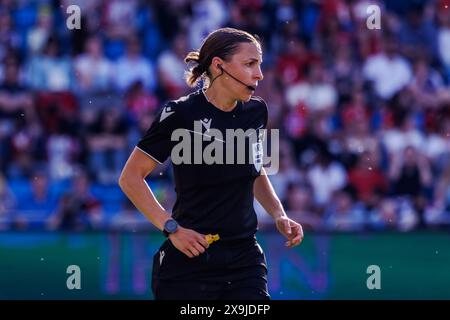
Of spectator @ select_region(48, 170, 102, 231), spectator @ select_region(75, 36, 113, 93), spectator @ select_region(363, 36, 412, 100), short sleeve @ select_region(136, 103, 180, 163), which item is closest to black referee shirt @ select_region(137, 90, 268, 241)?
short sleeve @ select_region(136, 103, 180, 163)

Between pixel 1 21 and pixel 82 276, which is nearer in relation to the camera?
pixel 82 276

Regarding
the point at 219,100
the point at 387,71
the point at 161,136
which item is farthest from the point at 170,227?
the point at 387,71

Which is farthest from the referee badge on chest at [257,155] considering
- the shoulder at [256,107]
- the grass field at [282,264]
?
the grass field at [282,264]

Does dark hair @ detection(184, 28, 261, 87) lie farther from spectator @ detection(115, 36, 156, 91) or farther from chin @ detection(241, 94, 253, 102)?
spectator @ detection(115, 36, 156, 91)

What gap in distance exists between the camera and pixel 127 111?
539 inches

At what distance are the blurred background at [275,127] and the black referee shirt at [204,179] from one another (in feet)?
15.5

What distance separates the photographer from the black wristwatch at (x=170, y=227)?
18.6ft

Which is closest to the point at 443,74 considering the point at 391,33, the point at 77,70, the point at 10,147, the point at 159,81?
the point at 391,33

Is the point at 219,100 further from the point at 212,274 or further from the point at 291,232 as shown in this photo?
the point at 212,274

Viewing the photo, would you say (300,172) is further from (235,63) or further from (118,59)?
(235,63)

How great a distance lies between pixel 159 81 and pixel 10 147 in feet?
6.78

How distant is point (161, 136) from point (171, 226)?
0.55 metres

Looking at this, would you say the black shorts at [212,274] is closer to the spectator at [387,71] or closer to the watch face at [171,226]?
the watch face at [171,226]

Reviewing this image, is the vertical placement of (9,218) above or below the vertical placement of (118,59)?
below
